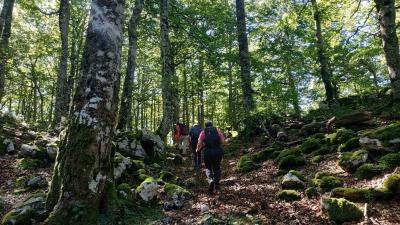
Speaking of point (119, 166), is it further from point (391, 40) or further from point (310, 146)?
point (391, 40)

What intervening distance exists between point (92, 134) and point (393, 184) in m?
5.84

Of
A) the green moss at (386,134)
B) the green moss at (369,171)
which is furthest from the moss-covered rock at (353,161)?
the green moss at (386,134)

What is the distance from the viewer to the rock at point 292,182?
26.7 feet

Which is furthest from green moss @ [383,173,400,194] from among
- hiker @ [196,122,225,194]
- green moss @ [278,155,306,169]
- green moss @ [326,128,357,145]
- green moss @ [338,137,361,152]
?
hiker @ [196,122,225,194]

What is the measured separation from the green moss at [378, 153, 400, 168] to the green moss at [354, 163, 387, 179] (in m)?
0.16

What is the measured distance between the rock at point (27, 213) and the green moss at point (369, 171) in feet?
22.6

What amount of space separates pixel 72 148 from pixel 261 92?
9918 millimetres

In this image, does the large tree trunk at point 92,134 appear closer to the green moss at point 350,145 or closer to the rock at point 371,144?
the rock at point 371,144

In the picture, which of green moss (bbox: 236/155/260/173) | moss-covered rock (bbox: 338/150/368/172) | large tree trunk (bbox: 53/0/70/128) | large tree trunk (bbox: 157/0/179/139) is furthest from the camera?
large tree trunk (bbox: 53/0/70/128)

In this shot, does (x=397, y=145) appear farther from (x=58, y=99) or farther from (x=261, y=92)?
(x=58, y=99)

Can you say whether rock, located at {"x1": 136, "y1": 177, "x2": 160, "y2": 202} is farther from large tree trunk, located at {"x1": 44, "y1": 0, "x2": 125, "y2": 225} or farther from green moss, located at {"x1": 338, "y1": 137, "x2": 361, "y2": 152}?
green moss, located at {"x1": 338, "y1": 137, "x2": 361, "y2": 152}

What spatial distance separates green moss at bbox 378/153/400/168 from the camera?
25.1 feet

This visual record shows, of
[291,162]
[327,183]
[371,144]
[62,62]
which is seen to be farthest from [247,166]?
[62,62]

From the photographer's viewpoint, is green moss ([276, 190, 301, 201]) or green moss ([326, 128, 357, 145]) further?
green moss ([326, 128, 357, 145])
